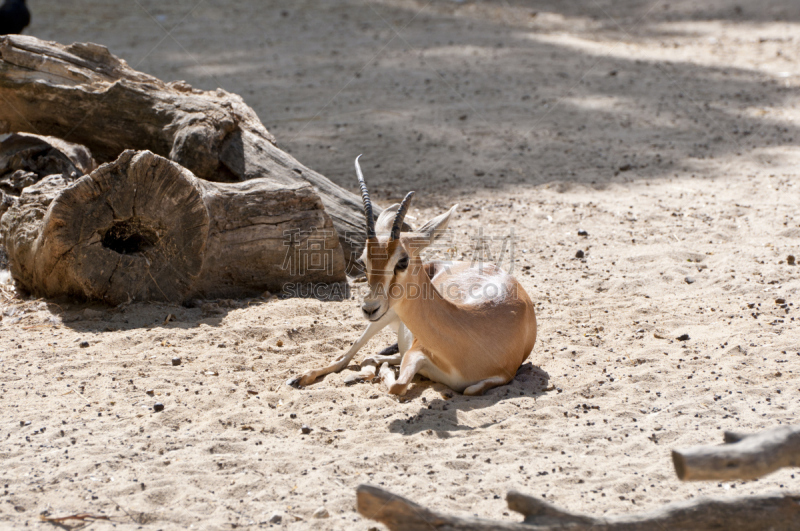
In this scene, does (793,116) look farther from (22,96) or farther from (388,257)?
(22,96)

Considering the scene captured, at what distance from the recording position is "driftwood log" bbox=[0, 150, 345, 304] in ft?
16.8

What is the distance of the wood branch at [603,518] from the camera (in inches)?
95.0

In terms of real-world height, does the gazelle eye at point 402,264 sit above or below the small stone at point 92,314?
above

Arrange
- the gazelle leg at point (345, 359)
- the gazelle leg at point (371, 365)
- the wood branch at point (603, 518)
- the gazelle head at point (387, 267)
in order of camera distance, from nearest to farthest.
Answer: the wood branch at point (603, 518)
the gazelle head at point (387, 267)
the gazelle leg at point (345, 359)
the gazelle leg at point (371, 365)

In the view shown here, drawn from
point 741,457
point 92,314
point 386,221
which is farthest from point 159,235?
point 741,457

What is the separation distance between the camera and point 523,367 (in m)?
→ 4.68

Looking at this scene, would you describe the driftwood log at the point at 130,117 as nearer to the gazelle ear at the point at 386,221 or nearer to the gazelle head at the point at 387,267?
the gazelle ear at the point at 386,221

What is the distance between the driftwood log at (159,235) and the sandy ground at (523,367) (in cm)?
23

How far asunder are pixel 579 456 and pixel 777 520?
1068 mm

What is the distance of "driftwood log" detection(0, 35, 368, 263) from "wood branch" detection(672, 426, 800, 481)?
165 inches

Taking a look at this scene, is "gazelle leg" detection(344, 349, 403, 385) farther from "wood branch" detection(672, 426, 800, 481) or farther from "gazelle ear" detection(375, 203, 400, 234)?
"wood branch" detection(672, 426, 800, 481)

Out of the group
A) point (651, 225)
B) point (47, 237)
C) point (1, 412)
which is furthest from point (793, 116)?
point (1, 412)

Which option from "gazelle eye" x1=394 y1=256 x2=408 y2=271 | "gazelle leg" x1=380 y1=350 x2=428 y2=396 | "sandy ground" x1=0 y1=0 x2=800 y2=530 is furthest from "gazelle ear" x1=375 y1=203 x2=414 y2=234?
"sandy ground" x1=0 y1=0 x2=800 y2=530

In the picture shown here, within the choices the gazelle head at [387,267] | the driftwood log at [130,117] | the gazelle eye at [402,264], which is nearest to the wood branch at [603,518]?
the gazelle head at [387,267]
